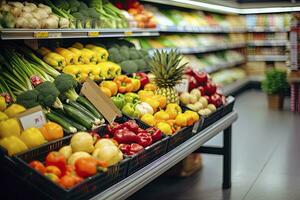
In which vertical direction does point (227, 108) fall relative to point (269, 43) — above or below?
below

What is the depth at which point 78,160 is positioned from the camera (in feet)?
7.35

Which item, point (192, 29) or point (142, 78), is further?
point (192, 29)

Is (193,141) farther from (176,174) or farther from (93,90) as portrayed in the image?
(176,174)

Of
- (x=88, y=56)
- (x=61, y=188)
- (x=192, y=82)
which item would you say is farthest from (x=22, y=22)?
(x=192, y=82)

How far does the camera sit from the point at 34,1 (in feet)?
11.9

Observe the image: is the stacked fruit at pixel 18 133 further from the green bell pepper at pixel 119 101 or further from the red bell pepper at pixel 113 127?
the green bell pepper at pixel 119 101

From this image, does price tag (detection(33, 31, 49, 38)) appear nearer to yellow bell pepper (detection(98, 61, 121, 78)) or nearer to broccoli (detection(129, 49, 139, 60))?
yellow bell pepper (detection(98, 61, 121, 78))

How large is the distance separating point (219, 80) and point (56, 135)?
778 centimetres

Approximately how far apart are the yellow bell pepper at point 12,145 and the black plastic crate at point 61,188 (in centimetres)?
4

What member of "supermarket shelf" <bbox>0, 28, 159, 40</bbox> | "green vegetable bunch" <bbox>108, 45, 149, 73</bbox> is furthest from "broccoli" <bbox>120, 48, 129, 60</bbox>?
"supermarket shelf" <bbox>0, 28, 159, 40</bbox>

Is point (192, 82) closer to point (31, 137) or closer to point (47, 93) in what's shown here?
point (47, 93)

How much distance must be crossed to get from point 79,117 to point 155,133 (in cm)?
49

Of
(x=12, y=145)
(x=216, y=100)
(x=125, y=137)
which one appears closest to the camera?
(x=12, y=145)

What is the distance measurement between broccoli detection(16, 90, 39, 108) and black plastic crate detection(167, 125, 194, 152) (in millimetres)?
928
